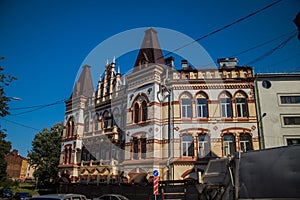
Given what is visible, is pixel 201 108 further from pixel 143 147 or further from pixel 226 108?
pixel 143 147

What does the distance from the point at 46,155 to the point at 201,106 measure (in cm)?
3444

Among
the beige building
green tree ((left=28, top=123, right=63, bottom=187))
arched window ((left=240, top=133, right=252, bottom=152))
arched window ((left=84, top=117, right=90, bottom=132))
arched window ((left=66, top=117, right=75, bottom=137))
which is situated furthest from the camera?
green tree ((left=28, top=123, right=63, bottom=187))

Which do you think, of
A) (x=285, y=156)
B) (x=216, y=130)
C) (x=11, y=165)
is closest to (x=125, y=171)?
(x=216, y=130)

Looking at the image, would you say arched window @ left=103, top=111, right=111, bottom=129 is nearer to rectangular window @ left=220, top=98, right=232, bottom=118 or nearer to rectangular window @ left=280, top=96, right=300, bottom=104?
rectangular window @ left=220, top=98, right=232, bottom=118

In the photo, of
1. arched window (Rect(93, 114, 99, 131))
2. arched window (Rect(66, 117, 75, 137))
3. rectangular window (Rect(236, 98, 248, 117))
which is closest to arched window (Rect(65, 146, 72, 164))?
arched window (Rect(66, 117, 75, 137))

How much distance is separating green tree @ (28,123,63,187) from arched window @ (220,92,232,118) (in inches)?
1305

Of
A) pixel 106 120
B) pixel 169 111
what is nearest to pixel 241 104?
A: pixel 169 111

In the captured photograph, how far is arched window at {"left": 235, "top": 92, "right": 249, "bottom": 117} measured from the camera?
23.9m

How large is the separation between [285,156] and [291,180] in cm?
70

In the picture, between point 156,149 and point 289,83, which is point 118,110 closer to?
point 156,149

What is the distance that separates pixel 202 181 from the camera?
31.8ft

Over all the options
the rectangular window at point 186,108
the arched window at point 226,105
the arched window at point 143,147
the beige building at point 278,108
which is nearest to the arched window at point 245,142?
the beige building at point 278,108

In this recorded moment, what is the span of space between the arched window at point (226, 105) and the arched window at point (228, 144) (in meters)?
1.98

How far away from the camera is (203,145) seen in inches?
926
